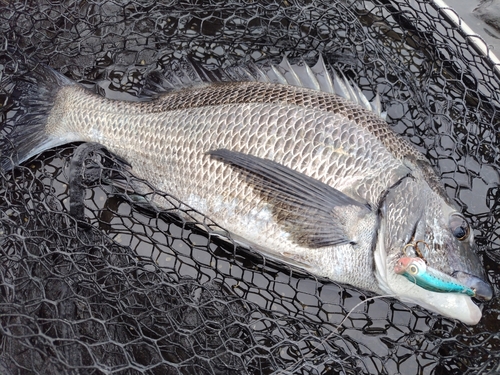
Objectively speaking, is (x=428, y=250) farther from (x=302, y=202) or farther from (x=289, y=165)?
(x=289, y=165)

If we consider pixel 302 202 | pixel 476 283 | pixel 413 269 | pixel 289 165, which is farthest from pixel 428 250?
pixel 289 165

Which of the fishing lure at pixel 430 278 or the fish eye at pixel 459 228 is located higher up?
the fish eye at pixel 459 228

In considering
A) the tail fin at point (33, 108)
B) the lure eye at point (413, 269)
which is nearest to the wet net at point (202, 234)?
the tail fin at point (33, 108)

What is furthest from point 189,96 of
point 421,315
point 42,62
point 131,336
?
point 421,315

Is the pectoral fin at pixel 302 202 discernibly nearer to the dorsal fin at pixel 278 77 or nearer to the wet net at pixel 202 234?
the wet net at pixel 202 234

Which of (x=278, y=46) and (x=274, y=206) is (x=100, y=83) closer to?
(x=278, y=46)

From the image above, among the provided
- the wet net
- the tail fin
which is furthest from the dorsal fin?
the tail fin

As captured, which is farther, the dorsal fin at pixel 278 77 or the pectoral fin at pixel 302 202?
the dorsal fin at pixel 278 77
